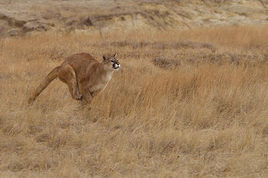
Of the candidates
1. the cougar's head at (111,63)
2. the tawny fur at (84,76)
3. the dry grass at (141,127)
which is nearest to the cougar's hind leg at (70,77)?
the tawny fur at (84,76)

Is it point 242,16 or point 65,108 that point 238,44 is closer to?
point 242,16

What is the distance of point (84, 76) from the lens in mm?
6305

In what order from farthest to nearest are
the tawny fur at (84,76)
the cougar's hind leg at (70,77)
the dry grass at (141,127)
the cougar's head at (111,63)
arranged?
the cougar's hind leg at (70,77)
the tawny fur at (84,76)
the cougar's head at (111,63)
the dry grass at (141,127)

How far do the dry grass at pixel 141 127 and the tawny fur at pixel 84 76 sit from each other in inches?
10.4

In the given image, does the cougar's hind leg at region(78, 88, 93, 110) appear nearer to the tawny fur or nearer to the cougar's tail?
the tawny fur

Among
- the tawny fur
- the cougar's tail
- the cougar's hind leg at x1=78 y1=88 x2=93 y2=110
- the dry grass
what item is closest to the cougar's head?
the tawny fur

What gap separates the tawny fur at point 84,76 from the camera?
6090mm

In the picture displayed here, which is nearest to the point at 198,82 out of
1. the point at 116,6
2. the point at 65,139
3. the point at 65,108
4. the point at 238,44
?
the point at 65,108

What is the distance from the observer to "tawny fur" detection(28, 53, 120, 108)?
6.09 metres

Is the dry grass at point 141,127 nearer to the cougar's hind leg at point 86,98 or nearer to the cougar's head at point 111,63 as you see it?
the cougar's hind leg at point 86,98

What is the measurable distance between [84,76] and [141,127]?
3.96ft

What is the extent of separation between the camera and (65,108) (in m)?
6.54

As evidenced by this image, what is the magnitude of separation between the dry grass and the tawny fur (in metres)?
0.26

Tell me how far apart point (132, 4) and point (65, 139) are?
49.6 ft
